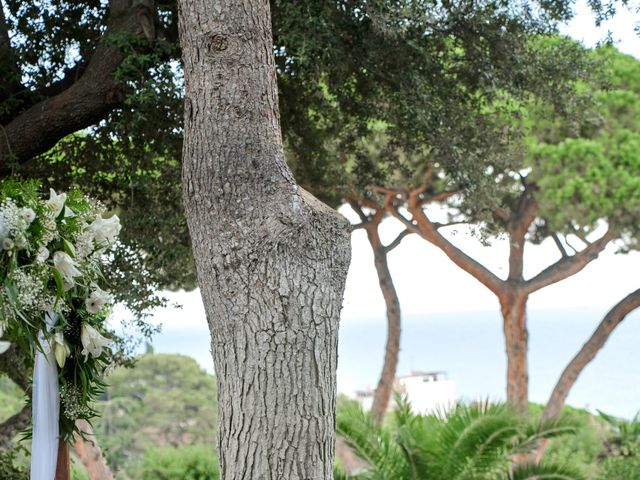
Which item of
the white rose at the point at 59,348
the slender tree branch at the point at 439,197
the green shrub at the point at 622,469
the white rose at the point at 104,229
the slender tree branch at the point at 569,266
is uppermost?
the slender tree branch at the point at 439,197

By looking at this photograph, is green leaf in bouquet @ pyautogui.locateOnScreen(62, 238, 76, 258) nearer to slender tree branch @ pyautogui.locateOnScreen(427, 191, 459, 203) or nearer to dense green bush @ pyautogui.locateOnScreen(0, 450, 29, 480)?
dense green bush @ pyautogui.locateOnScreen(0, 450, 29, 480)

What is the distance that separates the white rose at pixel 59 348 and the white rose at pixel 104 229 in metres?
0.44

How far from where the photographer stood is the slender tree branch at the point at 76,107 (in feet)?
18.7

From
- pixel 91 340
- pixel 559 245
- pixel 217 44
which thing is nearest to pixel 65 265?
pixel 91 340

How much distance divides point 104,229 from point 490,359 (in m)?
84.7

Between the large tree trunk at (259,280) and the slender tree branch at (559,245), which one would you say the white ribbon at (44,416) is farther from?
the slender tree branch at (559,245)

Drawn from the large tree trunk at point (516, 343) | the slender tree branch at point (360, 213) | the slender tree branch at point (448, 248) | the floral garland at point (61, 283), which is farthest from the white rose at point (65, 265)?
the large tree trunk at point (516, 343)

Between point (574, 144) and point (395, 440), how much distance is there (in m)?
6.36

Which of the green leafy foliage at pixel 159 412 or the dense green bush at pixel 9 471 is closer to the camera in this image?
the dense green bush at pixel 9 471

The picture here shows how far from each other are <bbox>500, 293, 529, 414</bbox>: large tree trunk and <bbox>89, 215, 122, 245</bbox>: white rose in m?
9.87

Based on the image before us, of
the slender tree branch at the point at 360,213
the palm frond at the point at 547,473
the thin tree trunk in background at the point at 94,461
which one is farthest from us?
the slender tree branch at the point at 360,213

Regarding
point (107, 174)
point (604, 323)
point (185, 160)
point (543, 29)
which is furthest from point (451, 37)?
point (604, 323)

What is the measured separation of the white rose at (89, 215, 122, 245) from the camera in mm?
3727

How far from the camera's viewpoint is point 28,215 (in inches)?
133
